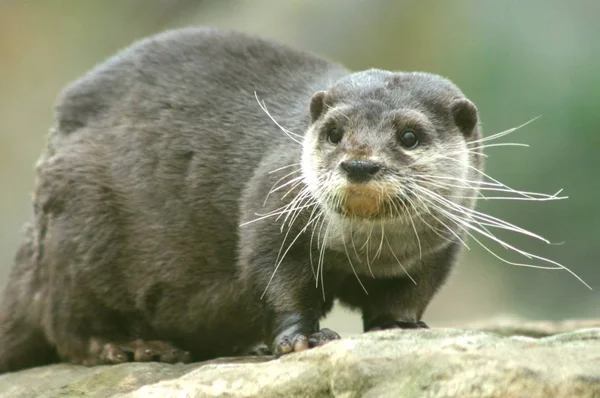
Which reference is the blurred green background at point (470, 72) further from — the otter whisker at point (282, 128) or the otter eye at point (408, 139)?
the otter eye at point (408, 139)

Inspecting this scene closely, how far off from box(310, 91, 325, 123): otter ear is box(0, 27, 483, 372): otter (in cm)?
1

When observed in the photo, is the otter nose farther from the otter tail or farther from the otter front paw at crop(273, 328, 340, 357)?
the otter tail

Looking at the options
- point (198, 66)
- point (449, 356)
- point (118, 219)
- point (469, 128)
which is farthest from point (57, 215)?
point (449, 356)

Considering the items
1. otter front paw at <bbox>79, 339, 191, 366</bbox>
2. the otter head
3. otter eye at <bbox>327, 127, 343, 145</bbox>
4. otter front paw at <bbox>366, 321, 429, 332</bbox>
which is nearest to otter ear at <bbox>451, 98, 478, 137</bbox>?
the otter head

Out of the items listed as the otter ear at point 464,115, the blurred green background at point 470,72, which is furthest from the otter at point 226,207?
the blurred green background at point 470,72

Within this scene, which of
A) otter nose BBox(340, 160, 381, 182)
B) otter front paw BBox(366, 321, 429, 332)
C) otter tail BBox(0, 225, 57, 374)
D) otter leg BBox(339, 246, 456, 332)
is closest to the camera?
otter nose BBox(340, 160, 381, 182)

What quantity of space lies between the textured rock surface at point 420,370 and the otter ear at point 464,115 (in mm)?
1279

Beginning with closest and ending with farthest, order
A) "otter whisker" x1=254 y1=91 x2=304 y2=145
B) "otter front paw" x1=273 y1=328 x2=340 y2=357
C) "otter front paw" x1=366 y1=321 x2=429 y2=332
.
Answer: "otter front paw" x1=273 y1=328 x2=340 y2=357, "otter front paw" x1=366 y1=321 x2=429 y2=332, "otter whisker" x1=254 y1=91 x2=304 y2=145

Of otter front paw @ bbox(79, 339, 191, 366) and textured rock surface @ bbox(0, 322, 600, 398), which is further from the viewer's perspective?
otter front paw @ bbox(79, 339, 191, 366)

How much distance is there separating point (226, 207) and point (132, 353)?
3.28 ft

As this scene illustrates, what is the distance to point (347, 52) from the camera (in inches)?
495

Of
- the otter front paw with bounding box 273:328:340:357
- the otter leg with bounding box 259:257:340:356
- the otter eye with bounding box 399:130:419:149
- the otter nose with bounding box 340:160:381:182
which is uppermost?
the otter eye with bounding box 399:130:419:149

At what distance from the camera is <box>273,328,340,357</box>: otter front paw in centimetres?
509

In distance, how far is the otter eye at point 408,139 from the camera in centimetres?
512
